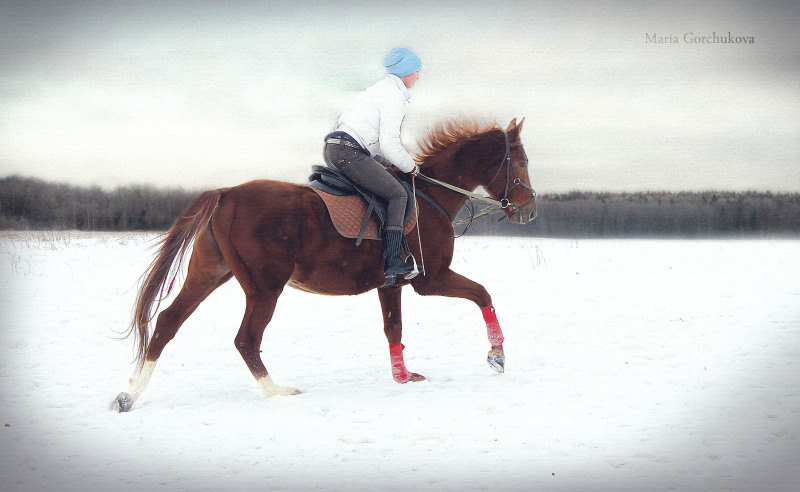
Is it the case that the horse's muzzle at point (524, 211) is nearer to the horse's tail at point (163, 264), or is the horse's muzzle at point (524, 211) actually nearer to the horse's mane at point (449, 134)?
the horse's mane at point (449, 134)

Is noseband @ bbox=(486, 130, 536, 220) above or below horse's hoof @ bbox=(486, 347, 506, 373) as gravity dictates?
above

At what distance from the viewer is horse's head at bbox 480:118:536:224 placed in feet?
19.6

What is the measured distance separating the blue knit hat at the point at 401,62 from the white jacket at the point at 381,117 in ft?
0.22

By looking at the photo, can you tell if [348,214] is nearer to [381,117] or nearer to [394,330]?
[381,117]

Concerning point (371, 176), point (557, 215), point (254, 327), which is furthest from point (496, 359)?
point (557, 215)

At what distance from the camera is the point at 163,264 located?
5.23 m

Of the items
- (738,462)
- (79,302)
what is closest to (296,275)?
(738,462)

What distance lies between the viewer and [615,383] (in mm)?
5527

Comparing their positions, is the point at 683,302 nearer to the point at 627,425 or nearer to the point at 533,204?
the point at 533,204

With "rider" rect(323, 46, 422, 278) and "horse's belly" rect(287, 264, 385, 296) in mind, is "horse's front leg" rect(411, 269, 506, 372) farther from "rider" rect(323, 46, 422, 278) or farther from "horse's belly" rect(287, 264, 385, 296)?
"horse's belly" rect(287, 264, 385, 296)

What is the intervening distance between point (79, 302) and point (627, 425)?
8559 mm

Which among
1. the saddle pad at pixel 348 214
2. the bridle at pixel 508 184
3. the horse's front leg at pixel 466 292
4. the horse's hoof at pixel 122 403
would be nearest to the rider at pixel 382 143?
the saddle pad at pixel 348 214

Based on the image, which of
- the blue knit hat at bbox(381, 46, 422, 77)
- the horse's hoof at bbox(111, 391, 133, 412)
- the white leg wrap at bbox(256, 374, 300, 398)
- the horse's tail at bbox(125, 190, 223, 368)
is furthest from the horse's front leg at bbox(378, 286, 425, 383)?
the horse's hoof at bbox(111, 391, 133, 412)

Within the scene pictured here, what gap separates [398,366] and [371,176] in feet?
5.87
